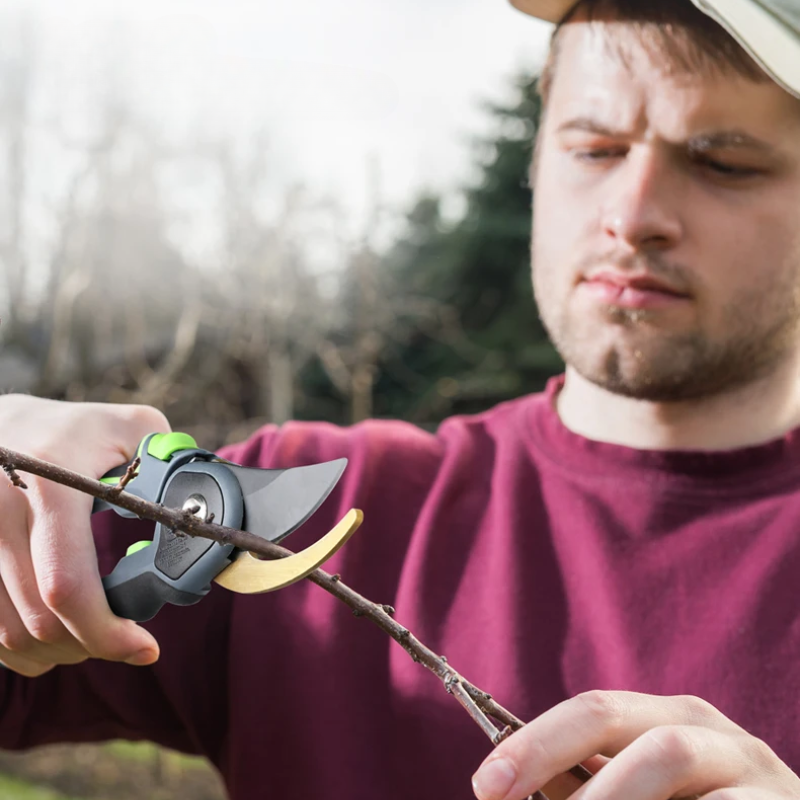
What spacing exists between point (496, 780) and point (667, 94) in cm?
131

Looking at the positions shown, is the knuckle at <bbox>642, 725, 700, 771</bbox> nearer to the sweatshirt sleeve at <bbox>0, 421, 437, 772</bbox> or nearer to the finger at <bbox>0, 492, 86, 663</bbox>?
the finger at <bbox>0, 492, 86, 663</bbox>

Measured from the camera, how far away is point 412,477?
1.86m

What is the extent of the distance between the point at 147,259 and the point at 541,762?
1210 centimetres

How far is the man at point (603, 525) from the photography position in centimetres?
155

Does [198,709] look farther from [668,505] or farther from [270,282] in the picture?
[270,282]

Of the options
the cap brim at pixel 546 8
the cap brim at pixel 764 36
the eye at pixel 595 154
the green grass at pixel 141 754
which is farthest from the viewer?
the green grass at pixel 141 754

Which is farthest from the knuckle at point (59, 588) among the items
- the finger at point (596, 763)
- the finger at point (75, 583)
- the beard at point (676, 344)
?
the beard at point (676, 344)

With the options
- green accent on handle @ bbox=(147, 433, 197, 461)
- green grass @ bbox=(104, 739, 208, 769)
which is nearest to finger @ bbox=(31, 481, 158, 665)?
green accent on handle @ bbox=(147, 433, 197, 461)

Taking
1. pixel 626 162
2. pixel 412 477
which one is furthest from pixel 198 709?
pixel 626 162

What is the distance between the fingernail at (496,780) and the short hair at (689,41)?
135 cm

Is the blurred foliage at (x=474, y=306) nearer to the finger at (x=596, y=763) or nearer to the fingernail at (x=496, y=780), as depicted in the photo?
the finger at (x=596, y=763)

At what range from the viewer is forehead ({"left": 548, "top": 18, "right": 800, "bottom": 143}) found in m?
1.60

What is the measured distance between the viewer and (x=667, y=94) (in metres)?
1.60

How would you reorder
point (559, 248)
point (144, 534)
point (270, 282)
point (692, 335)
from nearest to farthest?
point (144, 534)
point (692, 335)
point (559, 248)
point (270, 282)
